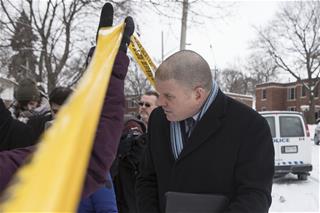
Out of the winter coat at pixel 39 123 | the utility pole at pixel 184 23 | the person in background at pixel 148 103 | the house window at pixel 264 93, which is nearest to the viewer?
the winter coat at pixel 39 123

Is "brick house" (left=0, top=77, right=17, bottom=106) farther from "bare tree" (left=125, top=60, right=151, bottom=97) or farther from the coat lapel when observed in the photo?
"bare tree" (left=125, top=60, right=151, bottom=97)

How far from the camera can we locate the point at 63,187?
0.61 metres

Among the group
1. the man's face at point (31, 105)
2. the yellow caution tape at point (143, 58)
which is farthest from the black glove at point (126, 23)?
the man's face at point (31, 105)

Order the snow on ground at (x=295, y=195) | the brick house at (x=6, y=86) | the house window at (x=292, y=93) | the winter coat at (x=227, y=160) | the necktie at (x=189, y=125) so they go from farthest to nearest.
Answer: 1. the house window at (x=292, y=93)
2. the brick house at (x=6, y=86)
3. the snow on ground at (x=295, y=195)
4. the necktie at (x=189, y=125)
5. the winter coat at (x=227, y=160)

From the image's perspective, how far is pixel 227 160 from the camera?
2.08 metres

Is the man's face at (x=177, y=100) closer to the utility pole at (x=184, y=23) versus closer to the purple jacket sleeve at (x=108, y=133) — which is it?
the purple jacket sleeve at (x=108, y=133)

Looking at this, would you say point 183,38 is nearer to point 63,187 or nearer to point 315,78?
point 63,187

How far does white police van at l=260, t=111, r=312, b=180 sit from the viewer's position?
1066cm

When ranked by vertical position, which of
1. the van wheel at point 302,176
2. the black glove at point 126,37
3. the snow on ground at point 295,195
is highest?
the black glove at point 126,37

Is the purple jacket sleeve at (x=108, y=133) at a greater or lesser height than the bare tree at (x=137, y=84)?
lesser

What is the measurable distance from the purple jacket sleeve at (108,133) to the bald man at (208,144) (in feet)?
2.04

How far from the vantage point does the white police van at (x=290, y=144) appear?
10.7 m

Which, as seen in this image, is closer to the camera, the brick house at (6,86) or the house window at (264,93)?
the brick house at (6,86)

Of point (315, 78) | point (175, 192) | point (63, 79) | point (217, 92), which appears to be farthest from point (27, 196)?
point (315, 78)
